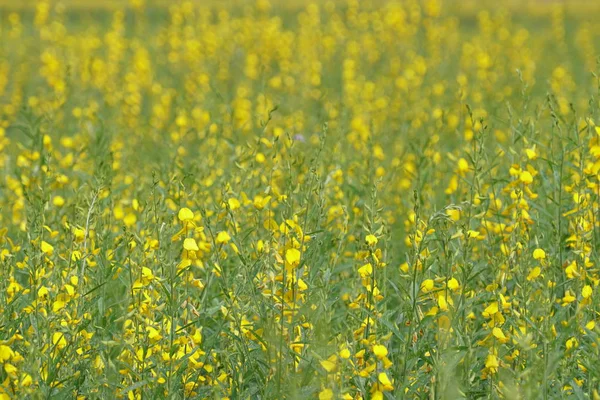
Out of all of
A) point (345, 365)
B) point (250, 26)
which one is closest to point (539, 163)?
point (345, 365)

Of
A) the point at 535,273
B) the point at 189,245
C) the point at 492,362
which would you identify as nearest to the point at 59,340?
the point at 189,245

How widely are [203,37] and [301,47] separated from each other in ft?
3.90

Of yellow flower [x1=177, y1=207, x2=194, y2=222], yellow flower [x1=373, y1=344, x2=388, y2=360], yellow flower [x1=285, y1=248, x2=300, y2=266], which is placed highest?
yellow flower [x1=177, y1=207, x2=194, y2=222]

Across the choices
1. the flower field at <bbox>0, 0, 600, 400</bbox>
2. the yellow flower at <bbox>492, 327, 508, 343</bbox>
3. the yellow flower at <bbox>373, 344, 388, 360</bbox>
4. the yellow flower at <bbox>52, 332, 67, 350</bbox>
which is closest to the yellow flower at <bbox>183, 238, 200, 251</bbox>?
the flower field at <bbox>0, 0, 600, 400</bbox>

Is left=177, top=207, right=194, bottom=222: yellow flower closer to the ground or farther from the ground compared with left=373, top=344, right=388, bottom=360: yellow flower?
farther from the ground

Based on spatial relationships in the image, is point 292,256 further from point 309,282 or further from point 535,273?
point 535,273

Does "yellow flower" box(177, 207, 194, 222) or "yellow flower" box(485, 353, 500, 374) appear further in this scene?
"yellow flower" box(177, 207, 194, 222)

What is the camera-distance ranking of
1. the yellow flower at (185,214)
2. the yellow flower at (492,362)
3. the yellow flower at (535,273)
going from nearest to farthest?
the yellow flower at (492,362) → the yellow flower at (185,214) → the yellow flower at (535,273)

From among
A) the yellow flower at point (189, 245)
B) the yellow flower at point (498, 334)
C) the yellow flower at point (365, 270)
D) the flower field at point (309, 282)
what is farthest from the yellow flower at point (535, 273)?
the yellow flower at point (189, 245)

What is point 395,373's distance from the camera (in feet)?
10.1

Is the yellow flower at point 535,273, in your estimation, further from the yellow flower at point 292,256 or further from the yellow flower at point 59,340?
the yellow flower at point 59,340

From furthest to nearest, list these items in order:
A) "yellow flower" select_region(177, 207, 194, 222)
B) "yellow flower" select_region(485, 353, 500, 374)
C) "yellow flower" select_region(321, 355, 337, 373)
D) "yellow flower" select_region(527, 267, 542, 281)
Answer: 1. "yellow flower" select_region(527, 267, 542, 281)
2. "yellow flower" select_region(177, 207, 194, 222)
3. "yellow flower" select_region(485, 353, 500, 374)
4. "yellow flower" select_region(321, 355, 337, 373)

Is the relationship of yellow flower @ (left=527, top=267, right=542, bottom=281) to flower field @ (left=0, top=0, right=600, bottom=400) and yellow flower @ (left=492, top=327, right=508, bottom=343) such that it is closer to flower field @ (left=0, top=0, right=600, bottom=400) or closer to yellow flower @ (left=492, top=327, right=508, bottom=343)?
flower field @ (left=0, top=0, right=600, bottom=400)

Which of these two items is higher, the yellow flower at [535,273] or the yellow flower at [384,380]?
the yellow flower at [384,380]
